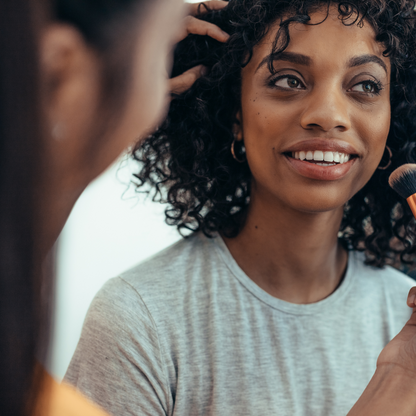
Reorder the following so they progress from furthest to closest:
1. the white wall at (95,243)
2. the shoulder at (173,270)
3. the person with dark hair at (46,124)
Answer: the white wall at (95,243) < the shoulder at (173,270) < the person with dark hair at (46,124)

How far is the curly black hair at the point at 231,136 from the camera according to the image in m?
0.95

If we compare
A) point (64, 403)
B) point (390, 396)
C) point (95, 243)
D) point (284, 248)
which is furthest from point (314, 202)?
point (95, 243)

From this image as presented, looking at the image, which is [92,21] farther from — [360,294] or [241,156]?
[360,294]

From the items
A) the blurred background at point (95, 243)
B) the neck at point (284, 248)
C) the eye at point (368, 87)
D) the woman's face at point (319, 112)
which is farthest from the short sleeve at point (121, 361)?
the blurred background at point (95, 243)

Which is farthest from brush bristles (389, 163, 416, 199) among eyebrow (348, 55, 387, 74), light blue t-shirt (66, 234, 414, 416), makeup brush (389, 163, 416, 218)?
light blue t-shirt (66, 234, 414, 416)

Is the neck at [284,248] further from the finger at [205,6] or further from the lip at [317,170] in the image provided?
the finger at [205,6]

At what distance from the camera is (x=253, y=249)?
106cm

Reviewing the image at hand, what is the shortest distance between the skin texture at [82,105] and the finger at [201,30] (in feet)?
1.91

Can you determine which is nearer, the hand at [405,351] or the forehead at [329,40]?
the hand at [405,351]

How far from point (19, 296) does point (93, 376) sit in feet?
1.90

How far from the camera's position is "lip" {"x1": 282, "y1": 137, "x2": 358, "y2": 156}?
2.95 ft

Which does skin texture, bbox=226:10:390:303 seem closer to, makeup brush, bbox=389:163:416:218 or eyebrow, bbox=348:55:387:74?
eyebrow, bbox=348:55:387:74

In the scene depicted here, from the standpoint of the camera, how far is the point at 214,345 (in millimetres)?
933

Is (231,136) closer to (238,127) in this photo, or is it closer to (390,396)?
(238,127)
